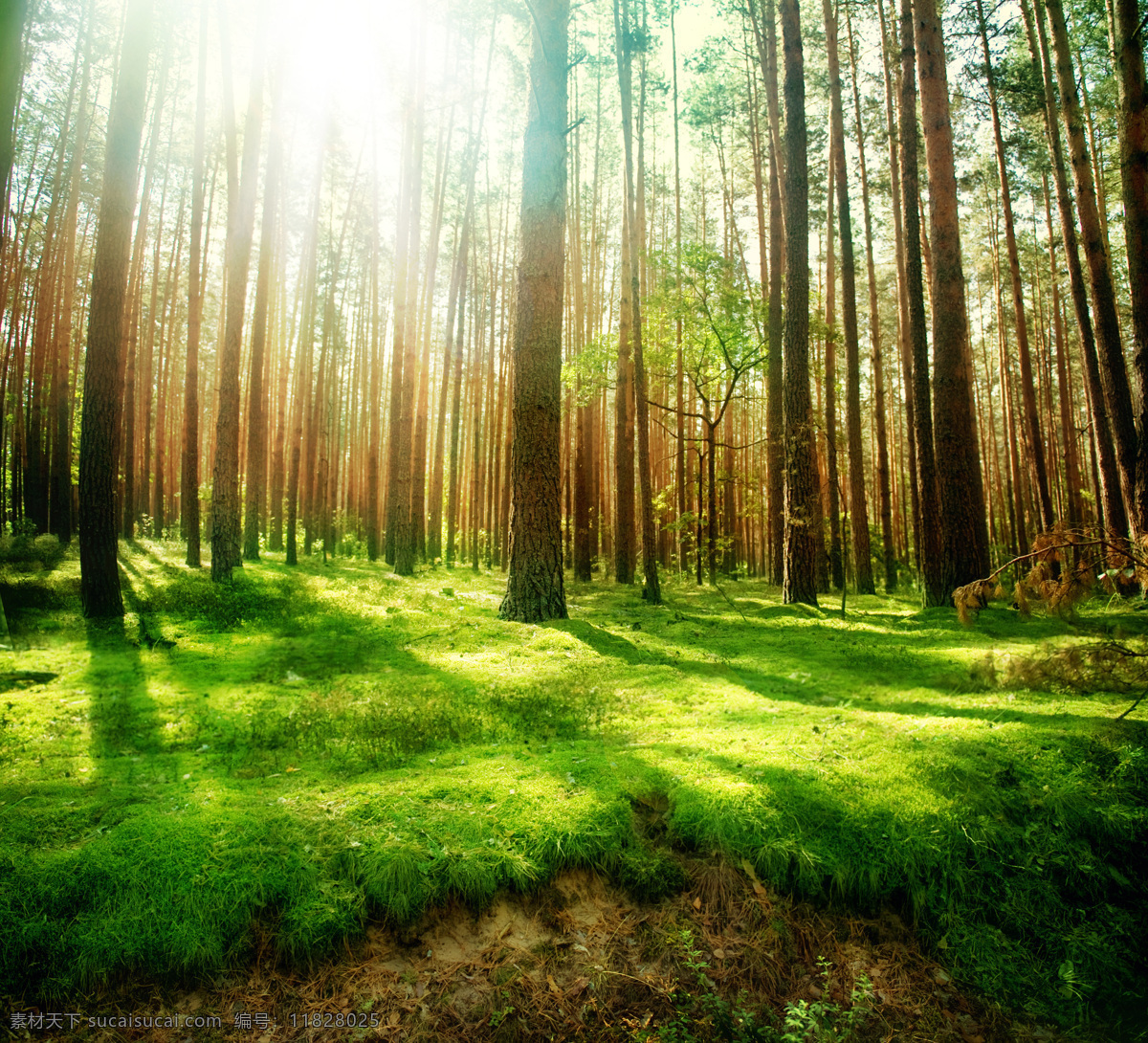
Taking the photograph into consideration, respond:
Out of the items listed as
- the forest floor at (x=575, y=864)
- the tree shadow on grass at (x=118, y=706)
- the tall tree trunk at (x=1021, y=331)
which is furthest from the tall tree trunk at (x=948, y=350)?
the tree shadow on grass at (x=118, y=706)

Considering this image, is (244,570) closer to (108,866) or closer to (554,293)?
(554,293)

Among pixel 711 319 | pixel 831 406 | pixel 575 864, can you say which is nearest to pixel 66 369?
pixel 711 319

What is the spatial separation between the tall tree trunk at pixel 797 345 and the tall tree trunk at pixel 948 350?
166 centimetres

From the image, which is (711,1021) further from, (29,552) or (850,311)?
(29,552)

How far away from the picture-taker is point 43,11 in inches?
493

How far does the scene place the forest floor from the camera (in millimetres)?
2166

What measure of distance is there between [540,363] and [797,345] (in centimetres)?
433

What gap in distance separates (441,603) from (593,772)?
5.87 m

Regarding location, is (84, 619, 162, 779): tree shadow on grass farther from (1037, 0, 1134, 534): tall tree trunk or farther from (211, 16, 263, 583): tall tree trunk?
(1037, 0, 1134, 534): tall tree trunk

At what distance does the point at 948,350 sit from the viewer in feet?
27.1

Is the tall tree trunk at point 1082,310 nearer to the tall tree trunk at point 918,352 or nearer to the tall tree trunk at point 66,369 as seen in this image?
the tall tree trunk at point 918,352

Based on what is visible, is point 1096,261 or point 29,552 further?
point 29,552

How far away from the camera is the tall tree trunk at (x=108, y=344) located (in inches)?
270

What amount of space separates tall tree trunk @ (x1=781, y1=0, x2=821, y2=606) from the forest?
0.08m
